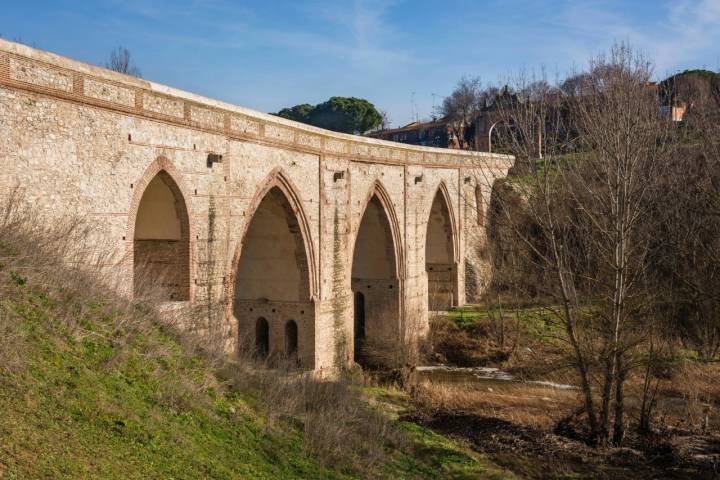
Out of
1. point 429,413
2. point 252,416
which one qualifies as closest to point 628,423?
point 429,413

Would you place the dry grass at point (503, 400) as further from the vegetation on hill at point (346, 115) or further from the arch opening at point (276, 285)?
the vegetation on hill at point (346, 115)

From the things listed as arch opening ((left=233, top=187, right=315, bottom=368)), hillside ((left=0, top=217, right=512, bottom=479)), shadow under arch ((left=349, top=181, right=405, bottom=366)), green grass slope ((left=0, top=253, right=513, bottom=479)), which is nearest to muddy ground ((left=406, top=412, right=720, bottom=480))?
hillside ((left=0, top=217, right=512, bottom=479))

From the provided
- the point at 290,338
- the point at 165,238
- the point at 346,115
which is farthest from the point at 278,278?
the point at 346,115

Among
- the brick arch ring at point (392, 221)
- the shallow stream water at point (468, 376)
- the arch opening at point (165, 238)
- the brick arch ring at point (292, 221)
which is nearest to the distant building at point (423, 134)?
the brick arch ring at point (392, 221)

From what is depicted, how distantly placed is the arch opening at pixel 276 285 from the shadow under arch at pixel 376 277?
13.6 feet

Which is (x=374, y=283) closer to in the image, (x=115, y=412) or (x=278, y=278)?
(x=278, y=278)

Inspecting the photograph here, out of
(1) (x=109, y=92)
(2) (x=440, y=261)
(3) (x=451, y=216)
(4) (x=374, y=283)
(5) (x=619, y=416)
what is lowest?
(5) (x=619, y=416)

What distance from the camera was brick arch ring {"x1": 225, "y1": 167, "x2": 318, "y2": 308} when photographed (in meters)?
14.5

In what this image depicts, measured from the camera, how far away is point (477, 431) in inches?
560

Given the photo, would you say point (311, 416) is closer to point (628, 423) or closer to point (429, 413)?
point (429, 413)

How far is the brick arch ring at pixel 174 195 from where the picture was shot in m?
11.4

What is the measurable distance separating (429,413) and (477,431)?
176cm

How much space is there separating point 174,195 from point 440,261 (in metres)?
16.3

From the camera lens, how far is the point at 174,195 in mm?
12820
